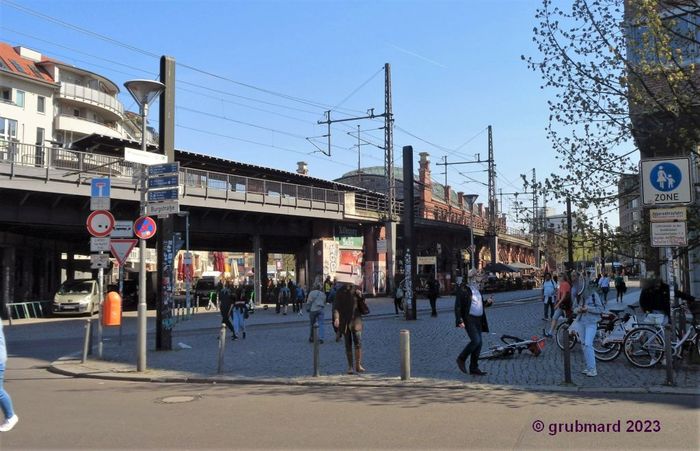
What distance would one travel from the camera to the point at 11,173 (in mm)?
25719

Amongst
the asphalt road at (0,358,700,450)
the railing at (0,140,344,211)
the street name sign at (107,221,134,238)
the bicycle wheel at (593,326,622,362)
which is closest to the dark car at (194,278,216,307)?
the railing at (0,140,344,211)

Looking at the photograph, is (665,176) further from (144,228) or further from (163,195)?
(144,228)

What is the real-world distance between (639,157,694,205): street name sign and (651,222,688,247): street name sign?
16.1 inches

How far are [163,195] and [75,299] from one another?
21.0 metres

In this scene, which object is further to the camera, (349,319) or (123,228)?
(123,228)

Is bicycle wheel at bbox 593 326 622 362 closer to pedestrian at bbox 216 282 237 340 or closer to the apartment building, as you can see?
pedestrian at bbox 216 282 237 340

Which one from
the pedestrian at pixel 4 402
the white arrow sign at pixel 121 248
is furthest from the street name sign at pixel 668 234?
the white arrow sign at pixel 121 248

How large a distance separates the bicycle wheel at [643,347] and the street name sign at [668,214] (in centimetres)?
212

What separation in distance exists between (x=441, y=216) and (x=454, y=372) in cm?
5256

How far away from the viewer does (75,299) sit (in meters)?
30.7

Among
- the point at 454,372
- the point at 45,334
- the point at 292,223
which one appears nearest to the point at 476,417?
the point at 454,372

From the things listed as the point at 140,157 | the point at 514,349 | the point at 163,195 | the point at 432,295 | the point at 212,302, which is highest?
the point at 140,157

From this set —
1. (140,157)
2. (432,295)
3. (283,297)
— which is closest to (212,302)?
(283,297)

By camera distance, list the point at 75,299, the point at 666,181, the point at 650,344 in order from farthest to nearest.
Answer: the point at 75,299
the point at 650,344
the point at 666,181
